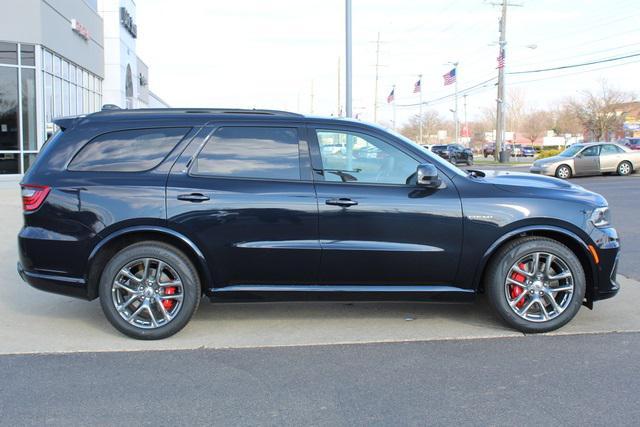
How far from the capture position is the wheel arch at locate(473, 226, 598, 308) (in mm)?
5102

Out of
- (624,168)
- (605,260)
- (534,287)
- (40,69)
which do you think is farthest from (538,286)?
(624,168)

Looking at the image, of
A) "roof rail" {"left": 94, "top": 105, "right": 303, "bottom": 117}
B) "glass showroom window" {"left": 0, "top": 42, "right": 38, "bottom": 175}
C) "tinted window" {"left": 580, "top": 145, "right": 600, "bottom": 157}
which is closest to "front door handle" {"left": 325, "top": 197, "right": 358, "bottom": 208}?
"roof rail" {"left": 94, "top": 105, "right": 303, "bottom": 117}

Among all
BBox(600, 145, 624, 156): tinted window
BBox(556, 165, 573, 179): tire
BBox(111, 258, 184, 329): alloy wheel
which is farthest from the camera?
BBox(600, 145, 624, 156): tinted window

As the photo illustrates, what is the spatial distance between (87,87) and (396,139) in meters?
26.0

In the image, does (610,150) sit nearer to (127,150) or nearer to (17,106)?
(17,106)

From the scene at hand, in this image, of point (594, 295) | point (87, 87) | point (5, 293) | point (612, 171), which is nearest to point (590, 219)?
point (594, 295)

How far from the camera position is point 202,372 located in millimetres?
4410

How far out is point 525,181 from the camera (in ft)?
17.9

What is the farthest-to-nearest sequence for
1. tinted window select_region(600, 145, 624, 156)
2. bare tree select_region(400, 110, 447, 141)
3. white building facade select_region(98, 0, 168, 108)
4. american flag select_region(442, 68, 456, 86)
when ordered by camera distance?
bare tree select_region(400, 110, 447, 141), american flag select_region(442, 68, 456, 86), white building facade select_region(98, 0, 168, 108), tinted window select_region(600, 145, 624, 156)

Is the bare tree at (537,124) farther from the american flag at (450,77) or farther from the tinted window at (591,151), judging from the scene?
the tinted window at (591,151)

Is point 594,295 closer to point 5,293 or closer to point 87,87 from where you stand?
point 5,293

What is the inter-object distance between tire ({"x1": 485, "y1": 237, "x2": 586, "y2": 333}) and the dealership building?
18744 millimetres

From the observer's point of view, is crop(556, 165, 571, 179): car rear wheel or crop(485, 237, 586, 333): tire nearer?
crop(485, 237, 586, 333): tire

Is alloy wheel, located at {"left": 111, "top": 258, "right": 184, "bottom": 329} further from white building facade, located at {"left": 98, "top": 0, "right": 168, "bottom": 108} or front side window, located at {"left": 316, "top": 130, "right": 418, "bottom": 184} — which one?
white building facade, located at {"left": 98, "top": 0, "right": 168, "bottom": 108}
